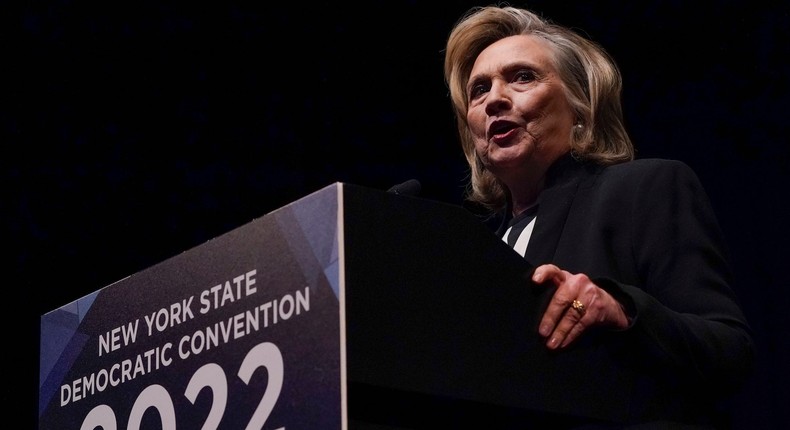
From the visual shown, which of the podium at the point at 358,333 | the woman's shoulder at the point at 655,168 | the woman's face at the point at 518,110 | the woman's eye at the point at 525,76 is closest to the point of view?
the podium at the point at 358,333

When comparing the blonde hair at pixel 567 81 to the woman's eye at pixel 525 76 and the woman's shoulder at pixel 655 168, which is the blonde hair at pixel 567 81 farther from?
the woman's shoulder at pixel 655 168

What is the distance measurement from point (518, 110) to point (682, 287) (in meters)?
0.59

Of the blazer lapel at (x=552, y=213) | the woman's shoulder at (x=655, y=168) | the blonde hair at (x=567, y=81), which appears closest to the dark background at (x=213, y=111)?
the blonde hair at (x=567, y=81)

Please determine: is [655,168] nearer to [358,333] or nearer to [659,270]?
[659,270]

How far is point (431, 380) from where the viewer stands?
1.09 m

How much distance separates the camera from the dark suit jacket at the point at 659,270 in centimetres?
126

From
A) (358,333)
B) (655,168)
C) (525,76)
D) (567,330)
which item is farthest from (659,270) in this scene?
(525,76)

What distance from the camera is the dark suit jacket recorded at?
1258 millimetres

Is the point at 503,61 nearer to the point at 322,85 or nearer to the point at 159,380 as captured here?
the point at 159,380

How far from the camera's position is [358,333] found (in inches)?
41.3

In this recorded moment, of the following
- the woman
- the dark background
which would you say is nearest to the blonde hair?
the woman

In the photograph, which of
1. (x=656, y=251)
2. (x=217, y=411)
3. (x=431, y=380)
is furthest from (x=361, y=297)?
(x=656, y=251)

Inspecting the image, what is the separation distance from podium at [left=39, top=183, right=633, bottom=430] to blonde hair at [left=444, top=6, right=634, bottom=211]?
26.5 inches

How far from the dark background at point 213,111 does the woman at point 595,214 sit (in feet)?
3.46
